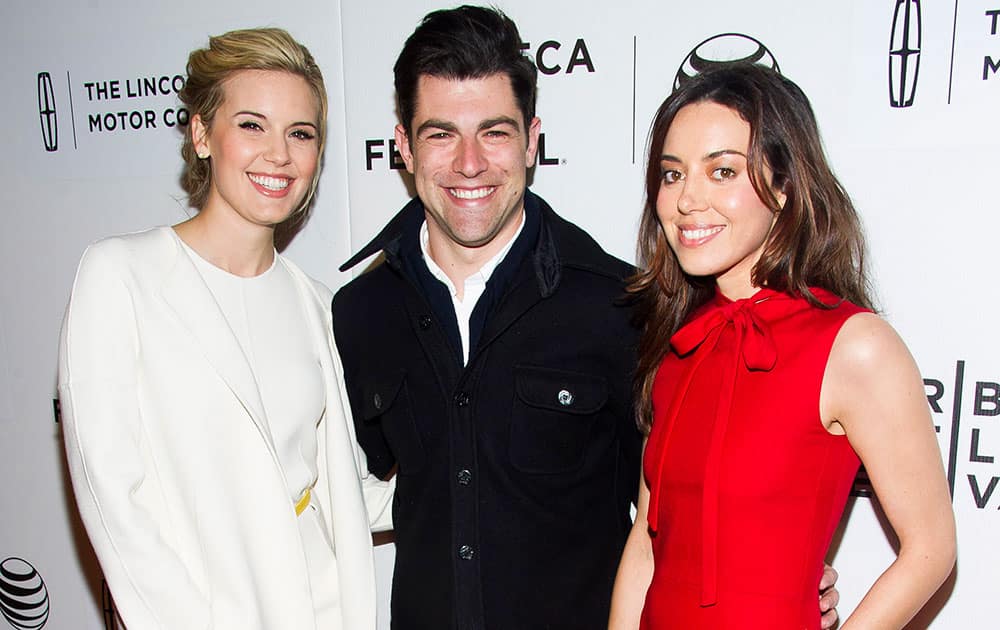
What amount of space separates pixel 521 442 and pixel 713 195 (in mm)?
727

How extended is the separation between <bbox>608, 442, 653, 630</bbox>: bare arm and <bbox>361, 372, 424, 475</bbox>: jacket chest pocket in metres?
0.53

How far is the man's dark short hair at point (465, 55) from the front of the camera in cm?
182

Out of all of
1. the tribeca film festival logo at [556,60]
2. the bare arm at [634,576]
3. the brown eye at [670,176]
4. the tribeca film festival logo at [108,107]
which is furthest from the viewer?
the tribeca film festival logo at [108,107]

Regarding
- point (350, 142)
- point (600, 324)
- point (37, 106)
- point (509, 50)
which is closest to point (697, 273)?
point (600, 324)

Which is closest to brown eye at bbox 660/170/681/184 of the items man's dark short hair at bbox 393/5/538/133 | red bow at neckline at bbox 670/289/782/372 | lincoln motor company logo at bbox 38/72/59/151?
red bow at neckline at bbox 670/289/782/372

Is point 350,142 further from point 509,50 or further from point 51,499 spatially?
point 51,499

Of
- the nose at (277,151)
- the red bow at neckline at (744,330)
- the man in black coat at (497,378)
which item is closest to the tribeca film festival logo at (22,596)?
the man in black coat at (497,378)

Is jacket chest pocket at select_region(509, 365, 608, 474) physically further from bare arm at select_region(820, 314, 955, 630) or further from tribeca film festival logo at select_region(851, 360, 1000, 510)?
tribeca film festival logo at select_region(851, 360, 1000, 510)

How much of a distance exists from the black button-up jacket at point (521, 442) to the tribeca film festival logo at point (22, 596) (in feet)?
6.01

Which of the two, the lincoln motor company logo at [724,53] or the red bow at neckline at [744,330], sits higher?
the lincoln motor company logo at [724,53]

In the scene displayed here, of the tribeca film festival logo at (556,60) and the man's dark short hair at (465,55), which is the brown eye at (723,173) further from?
the tribeca film festival logo at (556,60)

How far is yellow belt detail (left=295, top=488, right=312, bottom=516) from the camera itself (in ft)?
6.16

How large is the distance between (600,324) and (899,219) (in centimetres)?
79

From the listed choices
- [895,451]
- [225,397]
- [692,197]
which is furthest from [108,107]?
[895,451]
